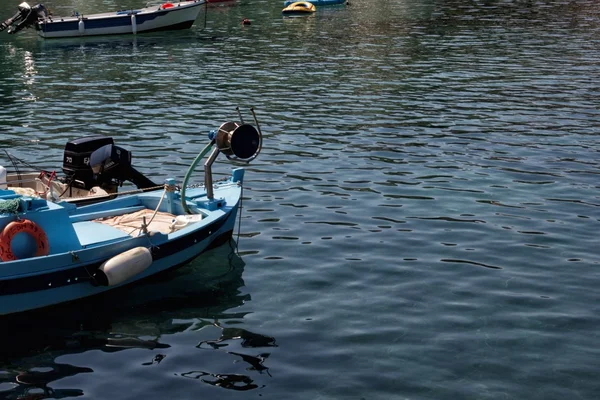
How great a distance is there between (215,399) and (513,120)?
1915 cm

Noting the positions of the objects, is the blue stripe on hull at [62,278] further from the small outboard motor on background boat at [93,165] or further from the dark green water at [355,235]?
the small outboard motor on background boat at [93,165]

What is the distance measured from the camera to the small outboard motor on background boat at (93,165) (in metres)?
18.4

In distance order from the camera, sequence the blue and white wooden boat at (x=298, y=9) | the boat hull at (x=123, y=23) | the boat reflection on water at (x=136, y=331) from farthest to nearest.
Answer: the blue and white wooden boat at (x=298, y=9)
the boat hull at (x=123, y=23)
the boat reflection on water at (x=136, y=331)

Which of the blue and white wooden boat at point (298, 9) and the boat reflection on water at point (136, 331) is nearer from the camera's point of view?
the boat reflection on water at point (136, 331)

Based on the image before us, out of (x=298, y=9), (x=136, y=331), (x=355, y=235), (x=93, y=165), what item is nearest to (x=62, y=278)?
(x=136, y=331)

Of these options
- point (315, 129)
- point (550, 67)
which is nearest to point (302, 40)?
point (550, 67)

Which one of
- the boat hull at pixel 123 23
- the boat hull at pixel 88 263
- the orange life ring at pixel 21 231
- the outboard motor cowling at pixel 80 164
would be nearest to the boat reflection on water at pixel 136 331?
the boat hull at pixel 88 263

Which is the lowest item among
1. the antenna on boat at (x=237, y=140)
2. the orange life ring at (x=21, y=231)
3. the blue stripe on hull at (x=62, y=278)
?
the blue stripe on hull at (x=62, y=278)

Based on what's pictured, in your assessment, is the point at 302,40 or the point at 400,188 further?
the point at 302,40

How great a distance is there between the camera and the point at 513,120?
28.9 metres

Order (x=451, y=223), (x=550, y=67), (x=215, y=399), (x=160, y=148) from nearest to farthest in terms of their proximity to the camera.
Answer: (x=215, y=399) → (x=451, y=223) → (x=160, y=148) → (x=550, y=67)

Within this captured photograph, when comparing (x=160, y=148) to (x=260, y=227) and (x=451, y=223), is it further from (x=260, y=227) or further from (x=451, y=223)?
(x=451, y=223)

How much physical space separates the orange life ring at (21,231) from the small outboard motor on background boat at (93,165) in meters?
3.84

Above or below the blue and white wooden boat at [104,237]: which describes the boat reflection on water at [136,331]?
below
